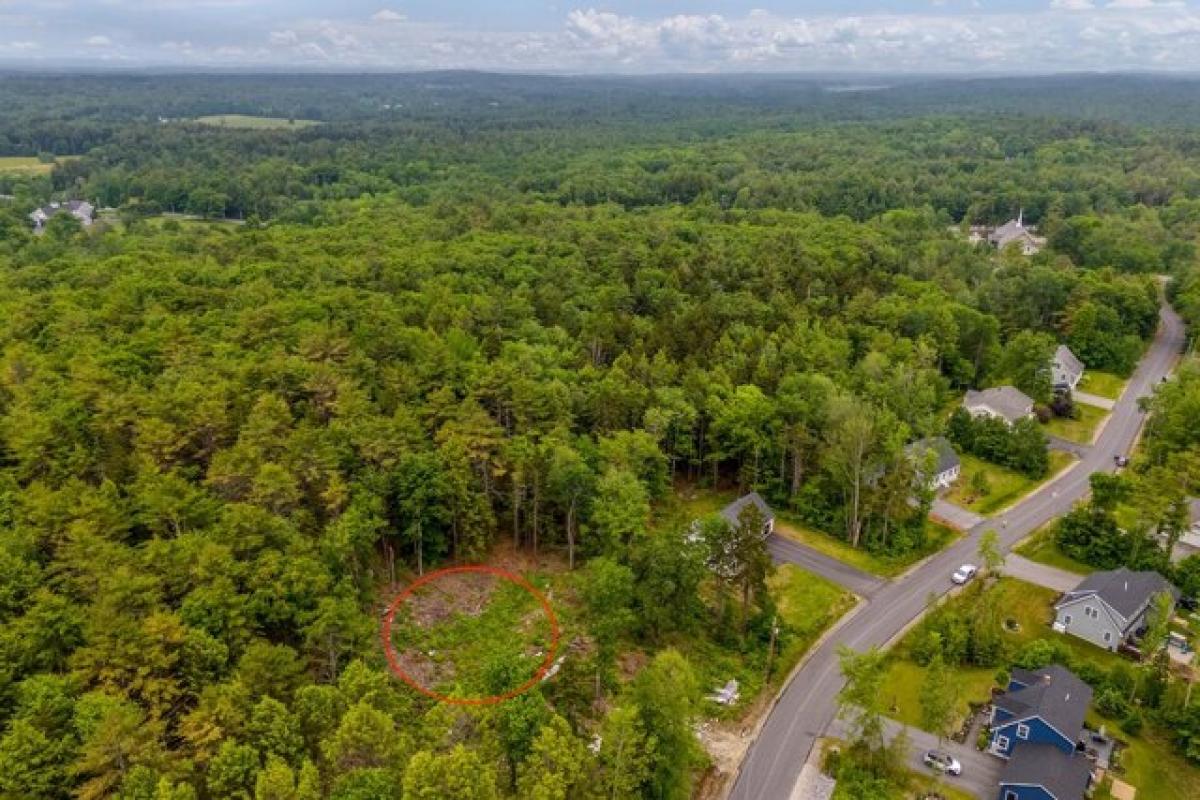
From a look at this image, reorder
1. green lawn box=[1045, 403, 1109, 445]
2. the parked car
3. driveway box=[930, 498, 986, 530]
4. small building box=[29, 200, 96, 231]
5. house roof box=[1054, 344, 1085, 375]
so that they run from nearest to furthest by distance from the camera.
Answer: the parked car, driveway box=[930, 498, 986, 530], green lawn box=[1045, 403, 1109, 445], house roof box=[1054, 344, 1085, 375], small building box=[29, 200, 96, 231]

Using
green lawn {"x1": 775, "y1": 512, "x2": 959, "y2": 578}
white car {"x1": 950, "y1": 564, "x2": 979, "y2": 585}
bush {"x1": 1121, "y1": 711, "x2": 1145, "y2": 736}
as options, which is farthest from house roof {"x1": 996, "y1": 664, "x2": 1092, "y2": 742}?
green lawn {"x1": 775, "y1": 512, "x2": 959, "y2": 578}

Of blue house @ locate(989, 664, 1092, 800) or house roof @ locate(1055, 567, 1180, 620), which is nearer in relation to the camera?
blue house @ locate(989, 664, 1092, 800)

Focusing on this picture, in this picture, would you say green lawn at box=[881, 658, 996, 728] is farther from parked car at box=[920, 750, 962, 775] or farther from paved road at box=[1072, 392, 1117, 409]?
paved road at box=[1072, 392, 1117, 409]

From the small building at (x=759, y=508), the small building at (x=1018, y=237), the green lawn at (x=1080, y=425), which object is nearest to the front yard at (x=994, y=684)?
the small building at (x=759, y=508)

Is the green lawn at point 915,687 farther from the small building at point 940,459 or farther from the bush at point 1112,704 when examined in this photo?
the small building at point 940,459

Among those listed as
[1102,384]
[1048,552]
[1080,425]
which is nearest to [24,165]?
[1080,425]

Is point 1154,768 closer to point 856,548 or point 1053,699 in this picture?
point 1053,699

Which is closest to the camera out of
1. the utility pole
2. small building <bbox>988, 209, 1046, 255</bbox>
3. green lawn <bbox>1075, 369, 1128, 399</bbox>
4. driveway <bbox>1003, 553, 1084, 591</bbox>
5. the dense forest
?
the dense forest

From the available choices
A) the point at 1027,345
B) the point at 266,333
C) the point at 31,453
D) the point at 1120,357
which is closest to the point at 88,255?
the point at 266,333
